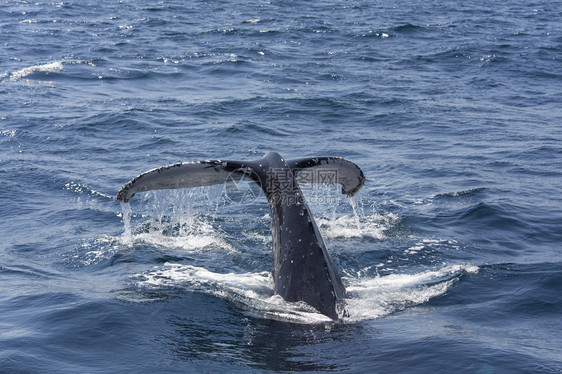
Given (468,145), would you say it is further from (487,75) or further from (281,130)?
(487,75)

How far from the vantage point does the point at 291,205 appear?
8.14 m

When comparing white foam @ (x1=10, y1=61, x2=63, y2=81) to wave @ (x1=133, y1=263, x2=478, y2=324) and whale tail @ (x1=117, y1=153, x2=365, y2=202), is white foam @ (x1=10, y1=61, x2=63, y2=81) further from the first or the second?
whale tail @ (x1=117, y1=153, x2=365, y2=202)

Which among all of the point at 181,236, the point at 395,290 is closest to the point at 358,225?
the point at 395,290

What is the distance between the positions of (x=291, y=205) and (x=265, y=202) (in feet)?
16.5

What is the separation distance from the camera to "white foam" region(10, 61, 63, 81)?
2227 centimetres

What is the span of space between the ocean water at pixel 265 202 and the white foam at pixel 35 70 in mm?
103

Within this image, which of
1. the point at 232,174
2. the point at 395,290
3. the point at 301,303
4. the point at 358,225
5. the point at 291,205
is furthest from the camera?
the point at 358,225

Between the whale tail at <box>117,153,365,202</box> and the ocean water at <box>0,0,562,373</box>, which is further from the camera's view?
the whale tail at <box>117,153,365,202</box>

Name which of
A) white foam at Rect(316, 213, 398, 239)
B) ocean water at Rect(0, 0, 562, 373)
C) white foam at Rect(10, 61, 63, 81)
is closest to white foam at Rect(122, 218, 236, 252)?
ocean water at Rect(0, 0, 562, 373)

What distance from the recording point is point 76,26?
3114 centimetres

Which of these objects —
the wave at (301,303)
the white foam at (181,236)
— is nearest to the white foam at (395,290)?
the wave at (301,303)

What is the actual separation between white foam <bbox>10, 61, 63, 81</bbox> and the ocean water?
0.10m

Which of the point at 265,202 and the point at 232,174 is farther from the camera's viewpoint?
the point at 265,202

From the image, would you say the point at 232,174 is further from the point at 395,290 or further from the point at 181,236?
the point at 181,236
